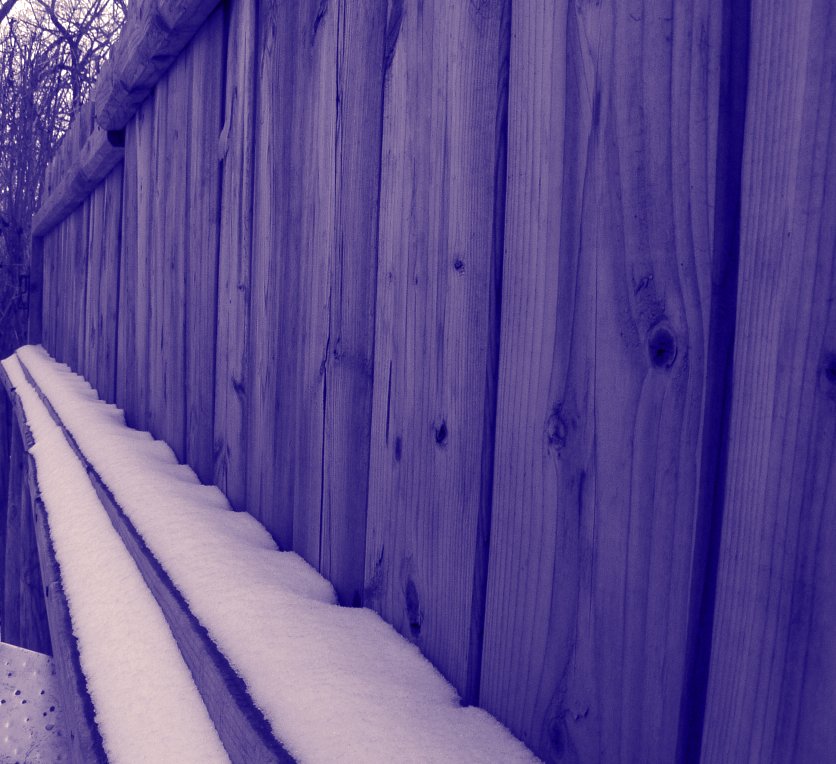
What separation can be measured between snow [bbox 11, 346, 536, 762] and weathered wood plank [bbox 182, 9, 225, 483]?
1.04 feet

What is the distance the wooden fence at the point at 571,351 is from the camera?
607mm

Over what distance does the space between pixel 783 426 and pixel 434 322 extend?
0.54 meters

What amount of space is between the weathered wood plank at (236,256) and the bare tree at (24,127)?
631cm

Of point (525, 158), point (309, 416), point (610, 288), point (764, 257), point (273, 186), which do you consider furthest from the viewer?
point (273, 186)

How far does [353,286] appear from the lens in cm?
130

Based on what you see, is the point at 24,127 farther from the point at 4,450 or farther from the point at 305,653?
the point at 305,653

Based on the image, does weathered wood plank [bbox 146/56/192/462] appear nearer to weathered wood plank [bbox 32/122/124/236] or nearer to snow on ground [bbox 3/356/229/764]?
snow on ground [bbox 3/356/229/764]

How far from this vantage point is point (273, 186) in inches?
64.0

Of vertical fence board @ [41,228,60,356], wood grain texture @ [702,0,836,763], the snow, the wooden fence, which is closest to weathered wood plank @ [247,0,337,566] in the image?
the wooden fence

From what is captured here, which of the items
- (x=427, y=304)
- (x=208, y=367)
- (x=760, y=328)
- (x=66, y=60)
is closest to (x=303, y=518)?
(x=427, y=304)

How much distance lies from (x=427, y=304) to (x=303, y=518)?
0.58 metres

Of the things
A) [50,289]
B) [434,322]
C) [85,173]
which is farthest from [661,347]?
[50,289]

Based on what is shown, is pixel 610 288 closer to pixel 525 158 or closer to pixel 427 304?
pixel 525 158

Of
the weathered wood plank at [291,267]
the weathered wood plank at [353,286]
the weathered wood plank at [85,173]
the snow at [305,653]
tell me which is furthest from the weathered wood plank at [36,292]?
the weathered wood plank at [353,286]
